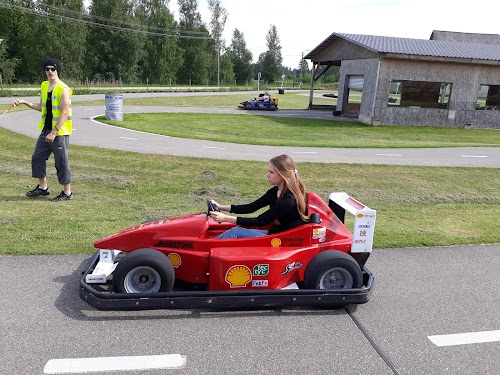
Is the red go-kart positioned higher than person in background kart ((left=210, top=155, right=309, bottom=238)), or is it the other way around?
person in background kart ((left=210, top=155, right=309, bottom=238))

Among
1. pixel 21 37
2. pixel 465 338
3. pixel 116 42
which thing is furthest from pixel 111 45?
pixel 465 338

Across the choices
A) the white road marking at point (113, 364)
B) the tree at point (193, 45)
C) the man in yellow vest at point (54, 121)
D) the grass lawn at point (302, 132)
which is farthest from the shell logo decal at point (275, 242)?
the tree at point (193, 45)

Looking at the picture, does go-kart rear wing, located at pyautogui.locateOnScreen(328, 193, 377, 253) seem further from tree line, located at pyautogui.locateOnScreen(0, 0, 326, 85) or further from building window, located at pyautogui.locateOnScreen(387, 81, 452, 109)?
tree line, located at pyautogui.locateOnScreen(0, 0, 326, 85)

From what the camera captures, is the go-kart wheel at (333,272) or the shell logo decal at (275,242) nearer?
the go-kart wheel at (333,272)

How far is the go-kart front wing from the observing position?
3676 mm

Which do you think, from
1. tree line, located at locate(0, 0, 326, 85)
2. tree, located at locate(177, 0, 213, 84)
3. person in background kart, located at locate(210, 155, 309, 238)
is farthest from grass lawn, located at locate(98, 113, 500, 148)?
tree, located at locate(177, 0, 213, 84)

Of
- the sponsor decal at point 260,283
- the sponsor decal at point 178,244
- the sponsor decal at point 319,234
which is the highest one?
the sponsor decal at point 319,234

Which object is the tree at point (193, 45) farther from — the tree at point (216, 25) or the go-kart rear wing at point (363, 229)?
the go-kart rear wing at point (363, 229)

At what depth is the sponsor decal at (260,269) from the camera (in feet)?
13.0

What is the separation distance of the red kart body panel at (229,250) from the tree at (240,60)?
3491 inches

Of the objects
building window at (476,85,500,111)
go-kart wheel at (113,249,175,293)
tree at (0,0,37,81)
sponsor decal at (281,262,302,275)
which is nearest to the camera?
go-kart wheel at (113,249,175,293)

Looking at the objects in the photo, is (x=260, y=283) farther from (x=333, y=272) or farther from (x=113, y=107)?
(x=113, y=107)

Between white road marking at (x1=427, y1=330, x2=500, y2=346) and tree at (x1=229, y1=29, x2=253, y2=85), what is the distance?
8953 centimetres

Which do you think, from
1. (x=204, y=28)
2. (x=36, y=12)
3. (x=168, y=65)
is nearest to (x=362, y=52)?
(x=36, y=12)
